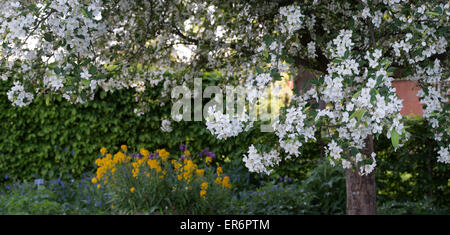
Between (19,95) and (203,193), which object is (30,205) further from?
(19,95)

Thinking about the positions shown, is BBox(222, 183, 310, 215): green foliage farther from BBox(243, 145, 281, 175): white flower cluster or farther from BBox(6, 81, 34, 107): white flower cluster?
BBox(6, 81, 34, 107): white flower cluster

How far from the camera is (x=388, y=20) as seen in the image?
2.49m

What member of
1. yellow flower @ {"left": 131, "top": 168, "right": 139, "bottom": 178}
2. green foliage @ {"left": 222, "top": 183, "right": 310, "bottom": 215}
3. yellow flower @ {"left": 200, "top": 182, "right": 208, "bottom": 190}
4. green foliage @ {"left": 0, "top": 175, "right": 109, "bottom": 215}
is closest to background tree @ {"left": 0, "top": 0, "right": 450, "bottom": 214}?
yellow flower @ {"left": 131, "top": 168, "right": 139, "bottom": 178}

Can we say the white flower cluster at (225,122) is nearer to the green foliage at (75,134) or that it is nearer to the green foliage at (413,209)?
the green foliage at (413,209)

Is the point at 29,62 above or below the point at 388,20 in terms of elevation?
below

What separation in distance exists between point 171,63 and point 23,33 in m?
1.56

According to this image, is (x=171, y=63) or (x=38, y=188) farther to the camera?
(x=38, y=188)

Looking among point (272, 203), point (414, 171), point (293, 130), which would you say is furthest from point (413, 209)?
point (293, 130)

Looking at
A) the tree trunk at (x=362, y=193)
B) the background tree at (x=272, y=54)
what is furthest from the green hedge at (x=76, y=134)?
the tree trunk at (x=362, y=193)

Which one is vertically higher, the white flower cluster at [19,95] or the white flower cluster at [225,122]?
the white flower cluster at [19,95]
